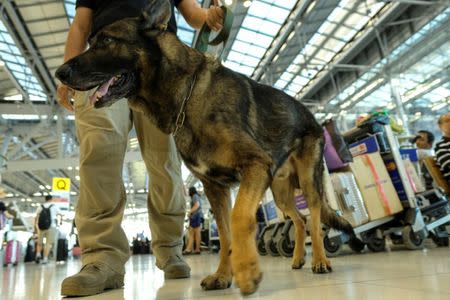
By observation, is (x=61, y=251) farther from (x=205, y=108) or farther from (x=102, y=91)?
(x=205, y=108)

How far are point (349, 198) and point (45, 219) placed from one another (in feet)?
29.9

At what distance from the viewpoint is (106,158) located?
2.36 meters

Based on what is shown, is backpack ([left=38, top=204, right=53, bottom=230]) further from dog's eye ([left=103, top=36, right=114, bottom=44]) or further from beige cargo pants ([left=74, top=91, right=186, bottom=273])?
dog's eye ([left=103, top=36, right=114, bottom=44])

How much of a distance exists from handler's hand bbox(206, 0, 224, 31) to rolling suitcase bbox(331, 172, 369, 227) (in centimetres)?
271

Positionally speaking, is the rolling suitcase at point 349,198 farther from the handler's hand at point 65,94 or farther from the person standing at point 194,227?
the person standing at point 194,227

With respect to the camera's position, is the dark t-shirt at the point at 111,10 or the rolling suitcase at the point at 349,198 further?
the rolling suitcase at the point at 349,198

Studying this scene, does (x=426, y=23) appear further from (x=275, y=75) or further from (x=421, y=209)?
(x=421, y=209)

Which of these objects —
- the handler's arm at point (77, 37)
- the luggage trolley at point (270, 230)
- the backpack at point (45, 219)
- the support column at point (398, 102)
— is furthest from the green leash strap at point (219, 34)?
the support column at point (398, 102)

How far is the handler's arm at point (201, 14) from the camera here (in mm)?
2398

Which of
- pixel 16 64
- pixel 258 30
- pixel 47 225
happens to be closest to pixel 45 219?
pixel 47 225

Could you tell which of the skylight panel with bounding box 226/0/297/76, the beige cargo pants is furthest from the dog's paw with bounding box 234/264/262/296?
the skylight panel with bounding box 226/0/297/76

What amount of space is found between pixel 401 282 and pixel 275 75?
14015 mm

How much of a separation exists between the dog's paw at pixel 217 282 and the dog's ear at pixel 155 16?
50.0 inches

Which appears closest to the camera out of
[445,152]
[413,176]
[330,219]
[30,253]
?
[330,219]
